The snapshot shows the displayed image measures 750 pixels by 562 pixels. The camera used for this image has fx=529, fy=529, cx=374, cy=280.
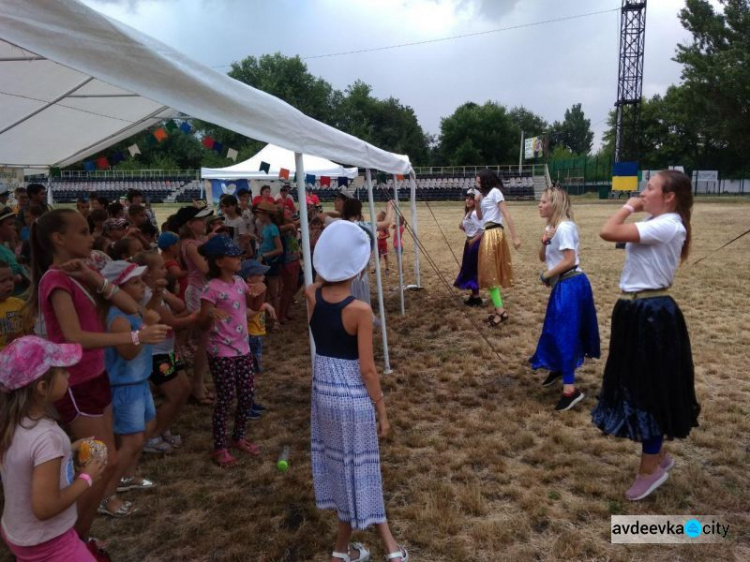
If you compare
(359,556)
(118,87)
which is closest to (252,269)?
(118,87)

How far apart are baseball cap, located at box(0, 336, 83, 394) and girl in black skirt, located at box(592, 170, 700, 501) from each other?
2.60 metres

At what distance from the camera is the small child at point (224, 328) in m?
3.42

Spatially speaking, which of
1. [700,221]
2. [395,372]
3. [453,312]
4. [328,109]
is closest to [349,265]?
[395,372]

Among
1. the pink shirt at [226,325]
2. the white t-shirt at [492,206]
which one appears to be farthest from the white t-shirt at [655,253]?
the white t-shirt at [492,206]

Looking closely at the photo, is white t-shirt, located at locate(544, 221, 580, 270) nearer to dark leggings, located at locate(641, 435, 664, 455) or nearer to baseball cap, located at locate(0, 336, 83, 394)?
dark leggings, located at locate(641, 435, 664, 455)

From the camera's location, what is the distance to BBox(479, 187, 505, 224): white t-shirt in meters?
6.82

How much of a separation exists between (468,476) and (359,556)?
3.60 ft

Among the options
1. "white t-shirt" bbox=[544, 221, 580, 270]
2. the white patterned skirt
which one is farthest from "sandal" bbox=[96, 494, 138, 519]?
"white t-shirt" bbox=[544, 221, 580, 270]

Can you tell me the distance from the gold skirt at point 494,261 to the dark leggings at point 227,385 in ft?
13.6

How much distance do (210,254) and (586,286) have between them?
2934mm

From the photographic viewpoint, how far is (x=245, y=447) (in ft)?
12.3

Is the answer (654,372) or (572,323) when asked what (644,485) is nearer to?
(654,372)

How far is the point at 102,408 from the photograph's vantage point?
244cm

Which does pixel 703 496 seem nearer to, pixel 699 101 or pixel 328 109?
pixel 699 101
